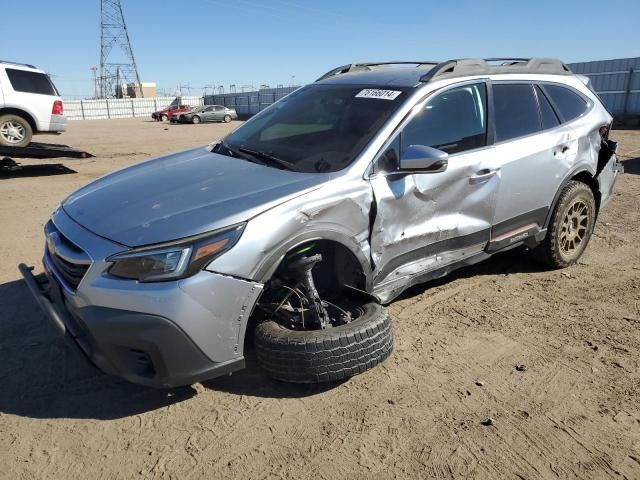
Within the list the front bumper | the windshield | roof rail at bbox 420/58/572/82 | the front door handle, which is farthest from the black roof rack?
the front bumper

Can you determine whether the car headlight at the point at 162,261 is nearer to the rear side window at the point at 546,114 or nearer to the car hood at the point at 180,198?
the car hood at the point at 180,198

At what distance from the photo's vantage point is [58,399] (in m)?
2.95

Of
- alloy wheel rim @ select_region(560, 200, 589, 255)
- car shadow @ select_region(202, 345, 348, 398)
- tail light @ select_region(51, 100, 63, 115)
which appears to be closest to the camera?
car shadow @ select_region(202, 345, 348, 398)

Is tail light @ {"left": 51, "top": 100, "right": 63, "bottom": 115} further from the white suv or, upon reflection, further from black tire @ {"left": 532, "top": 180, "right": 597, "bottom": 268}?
black tire @ {"left": 532, "top": 180, "right": 597, "bottom": 268}

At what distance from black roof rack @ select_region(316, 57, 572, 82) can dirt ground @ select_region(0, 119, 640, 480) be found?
1.77 m

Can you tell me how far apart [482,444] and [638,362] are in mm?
1426

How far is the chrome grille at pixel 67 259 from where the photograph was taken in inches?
103

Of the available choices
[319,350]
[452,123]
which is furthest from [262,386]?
[452,123]

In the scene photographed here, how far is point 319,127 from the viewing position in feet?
12.3

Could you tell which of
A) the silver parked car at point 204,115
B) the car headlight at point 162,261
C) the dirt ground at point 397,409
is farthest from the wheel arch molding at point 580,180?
the silver parked car at point 204,115

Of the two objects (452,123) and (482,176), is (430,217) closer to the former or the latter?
(482,176)

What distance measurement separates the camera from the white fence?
173ft

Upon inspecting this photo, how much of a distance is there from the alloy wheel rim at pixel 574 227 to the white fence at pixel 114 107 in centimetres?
5536

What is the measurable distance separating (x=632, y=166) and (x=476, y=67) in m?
8.32
